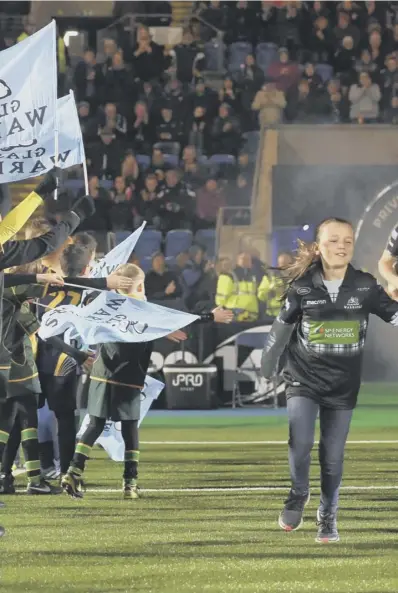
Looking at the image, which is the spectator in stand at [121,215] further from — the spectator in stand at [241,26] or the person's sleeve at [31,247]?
the person's sleeve at [31,247]

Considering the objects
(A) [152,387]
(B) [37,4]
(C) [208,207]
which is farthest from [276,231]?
(A) [152,387]

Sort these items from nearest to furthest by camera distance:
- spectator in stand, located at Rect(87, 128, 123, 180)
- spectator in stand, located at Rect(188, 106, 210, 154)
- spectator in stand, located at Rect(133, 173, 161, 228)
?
spectator in stand, located at Rect(133, 173, 161, 228) < spectator in stand, located at Rect(87, 128, 123, 180) < spectator in stand, located at Rect(188, 106, 210, 154)

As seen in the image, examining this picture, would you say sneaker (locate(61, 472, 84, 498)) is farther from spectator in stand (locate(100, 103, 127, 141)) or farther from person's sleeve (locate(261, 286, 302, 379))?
spectator in stand (locate(100, 103, 127, 141))

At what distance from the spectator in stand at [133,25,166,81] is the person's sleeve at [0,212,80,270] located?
19.4 m

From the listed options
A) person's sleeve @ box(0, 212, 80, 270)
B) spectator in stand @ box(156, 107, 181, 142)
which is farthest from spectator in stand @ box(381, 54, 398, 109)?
person's sleeve @ box(0, 212, 80, 270)

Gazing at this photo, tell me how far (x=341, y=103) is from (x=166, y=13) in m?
5.07

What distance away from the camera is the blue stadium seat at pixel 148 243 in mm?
24906

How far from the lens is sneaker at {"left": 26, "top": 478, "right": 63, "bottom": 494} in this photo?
34.6ft

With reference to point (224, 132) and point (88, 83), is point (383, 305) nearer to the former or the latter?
point (224, 132)

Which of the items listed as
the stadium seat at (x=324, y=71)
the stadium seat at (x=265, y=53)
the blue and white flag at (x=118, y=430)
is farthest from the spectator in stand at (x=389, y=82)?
the blue and white flag at (x=118, y=430)

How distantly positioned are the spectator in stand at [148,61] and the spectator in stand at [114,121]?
3.29 ft

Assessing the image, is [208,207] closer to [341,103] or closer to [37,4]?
[341,103]

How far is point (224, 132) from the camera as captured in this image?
2655cm

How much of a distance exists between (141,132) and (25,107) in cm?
1678
